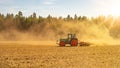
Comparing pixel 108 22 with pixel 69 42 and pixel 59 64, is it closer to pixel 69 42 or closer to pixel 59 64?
pixel 69 42

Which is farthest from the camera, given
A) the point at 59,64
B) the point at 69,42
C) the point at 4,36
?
the point at 4,36

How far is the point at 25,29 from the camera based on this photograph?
315ft

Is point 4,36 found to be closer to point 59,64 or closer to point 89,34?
point 89,34

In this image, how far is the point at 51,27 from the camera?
3701 inches

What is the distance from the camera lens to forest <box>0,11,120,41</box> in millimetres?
74938

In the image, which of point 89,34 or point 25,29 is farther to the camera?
point 25,29

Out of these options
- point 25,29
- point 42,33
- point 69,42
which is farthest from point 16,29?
point 69,42

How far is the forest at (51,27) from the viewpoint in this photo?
7494cm

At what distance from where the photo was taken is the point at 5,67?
19.6m

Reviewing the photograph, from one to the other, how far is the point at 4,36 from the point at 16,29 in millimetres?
8691

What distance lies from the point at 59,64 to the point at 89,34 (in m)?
49.9

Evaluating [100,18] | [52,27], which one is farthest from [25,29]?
[100,18]

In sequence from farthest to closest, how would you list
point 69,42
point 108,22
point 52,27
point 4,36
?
point 52,27, point 4,36, point 108,22, point 69,42

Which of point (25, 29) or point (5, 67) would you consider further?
point (25, 29)
